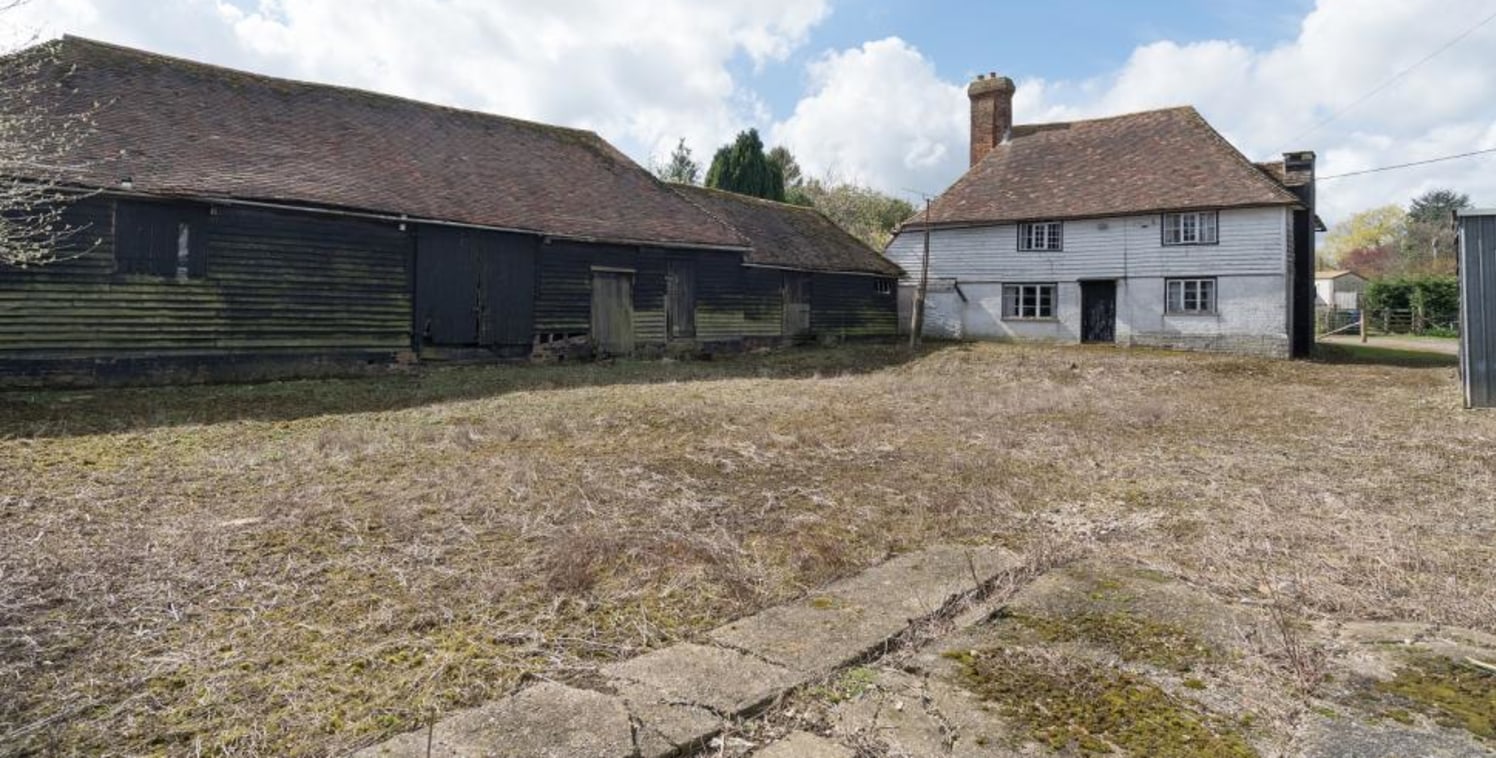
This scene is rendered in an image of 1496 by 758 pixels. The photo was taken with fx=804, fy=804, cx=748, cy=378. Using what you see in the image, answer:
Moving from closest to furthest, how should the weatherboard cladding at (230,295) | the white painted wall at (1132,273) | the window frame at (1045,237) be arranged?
1. the weatherboard cladding at (230,295)
2. the white painted wall at (1132,273)
3. the window frame at (1045,237)

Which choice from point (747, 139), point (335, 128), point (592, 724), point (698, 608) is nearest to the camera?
point (592, 724)

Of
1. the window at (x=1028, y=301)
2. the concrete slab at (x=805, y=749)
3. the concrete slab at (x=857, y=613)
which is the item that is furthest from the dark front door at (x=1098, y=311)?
the concrete slab at (x=805, y=749)

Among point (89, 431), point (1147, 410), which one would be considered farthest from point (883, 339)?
point (89, 431)

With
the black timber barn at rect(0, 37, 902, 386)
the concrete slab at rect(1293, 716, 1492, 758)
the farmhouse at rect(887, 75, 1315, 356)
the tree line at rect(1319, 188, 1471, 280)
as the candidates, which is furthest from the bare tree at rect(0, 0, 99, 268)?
the tree line at rect(1319, 188, 1471, 280)

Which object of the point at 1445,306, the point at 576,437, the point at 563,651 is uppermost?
the point at 1445,306

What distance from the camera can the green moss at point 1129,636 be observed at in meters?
2.96

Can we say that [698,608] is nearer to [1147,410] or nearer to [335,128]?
[1147,410]

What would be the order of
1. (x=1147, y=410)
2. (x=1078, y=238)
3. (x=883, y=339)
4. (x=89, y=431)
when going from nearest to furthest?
(x=89, y=431) < (x=1147, y=410) < (x=1078, y=238) < (x=883, y=339)

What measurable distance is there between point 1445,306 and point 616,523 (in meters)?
48.2

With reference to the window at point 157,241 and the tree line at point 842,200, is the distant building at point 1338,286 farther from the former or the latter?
the window at point 157,241

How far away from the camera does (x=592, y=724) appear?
2.50m

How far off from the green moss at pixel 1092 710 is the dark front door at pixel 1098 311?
25433 mm

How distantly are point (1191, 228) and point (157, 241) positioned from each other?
83.6ft

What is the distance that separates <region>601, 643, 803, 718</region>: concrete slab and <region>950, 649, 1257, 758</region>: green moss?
700mm
